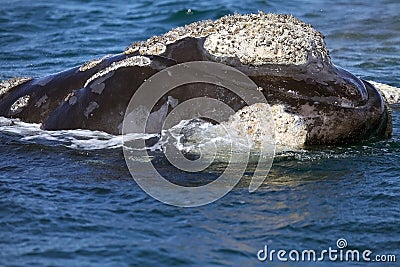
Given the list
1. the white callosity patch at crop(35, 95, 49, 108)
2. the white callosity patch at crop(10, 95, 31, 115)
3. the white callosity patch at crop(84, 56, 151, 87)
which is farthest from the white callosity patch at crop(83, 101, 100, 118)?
the white callosity patch at crop(10, 95, 31, 115)

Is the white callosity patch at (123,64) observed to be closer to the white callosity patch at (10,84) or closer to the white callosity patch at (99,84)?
the white callosity patch at (99,84)

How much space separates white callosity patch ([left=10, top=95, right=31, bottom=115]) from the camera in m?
6.42

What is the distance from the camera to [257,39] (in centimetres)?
584

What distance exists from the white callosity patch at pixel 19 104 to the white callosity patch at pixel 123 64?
0.61 m

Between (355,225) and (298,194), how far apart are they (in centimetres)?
50

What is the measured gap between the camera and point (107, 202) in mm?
5000

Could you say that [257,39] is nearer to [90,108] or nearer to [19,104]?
[90,108]

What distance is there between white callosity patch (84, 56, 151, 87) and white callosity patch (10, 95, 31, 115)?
0.61 meters

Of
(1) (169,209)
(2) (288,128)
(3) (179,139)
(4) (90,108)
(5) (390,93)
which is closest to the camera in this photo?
(1) (169,209)

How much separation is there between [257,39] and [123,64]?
3.20ft

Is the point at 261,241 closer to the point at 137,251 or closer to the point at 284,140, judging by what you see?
the point at 137,251

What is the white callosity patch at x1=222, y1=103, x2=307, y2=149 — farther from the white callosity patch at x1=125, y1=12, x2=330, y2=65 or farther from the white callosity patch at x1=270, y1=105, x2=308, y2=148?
the white callosity patch at x1=125, y1=12, x2=330, y2=65

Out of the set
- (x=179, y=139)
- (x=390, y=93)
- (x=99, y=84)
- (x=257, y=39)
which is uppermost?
(x=257, y=39)

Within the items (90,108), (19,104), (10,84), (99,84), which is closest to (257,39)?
(99,84)
